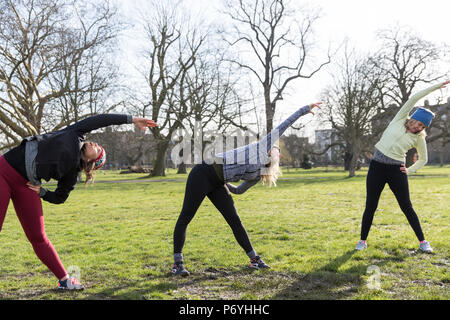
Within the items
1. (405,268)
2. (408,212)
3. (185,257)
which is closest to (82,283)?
(185,257)

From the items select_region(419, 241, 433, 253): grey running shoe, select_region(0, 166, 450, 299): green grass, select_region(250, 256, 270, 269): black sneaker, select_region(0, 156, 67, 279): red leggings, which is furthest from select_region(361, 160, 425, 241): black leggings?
select_region(0, 156, 67, 279): red leggings

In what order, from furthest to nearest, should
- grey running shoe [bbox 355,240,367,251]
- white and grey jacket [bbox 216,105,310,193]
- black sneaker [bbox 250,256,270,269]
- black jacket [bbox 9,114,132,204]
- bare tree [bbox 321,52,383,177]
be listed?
bare tree [bbox 321,52,383,177] < grey running shoe [bbox 355,240,367,251] < black sneaker [bbox 250,256,270,269] < white and grey jacket [bbox 216,105,310,193] < black jacket [bbox 9,114,132,204]

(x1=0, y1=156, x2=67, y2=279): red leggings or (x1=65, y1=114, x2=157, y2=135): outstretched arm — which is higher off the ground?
(x1=65, y1=114, x2=157, y2=135): outstretched arm

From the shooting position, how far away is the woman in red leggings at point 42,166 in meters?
3.22

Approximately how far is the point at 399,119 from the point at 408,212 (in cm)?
140

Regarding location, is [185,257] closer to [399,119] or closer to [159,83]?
[399,119]

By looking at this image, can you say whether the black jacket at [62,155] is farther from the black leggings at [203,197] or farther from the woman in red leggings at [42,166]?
the black leggings at [203,197]

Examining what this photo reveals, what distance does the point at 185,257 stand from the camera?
5.10 m

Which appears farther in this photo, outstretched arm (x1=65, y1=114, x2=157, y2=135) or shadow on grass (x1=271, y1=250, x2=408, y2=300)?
shadow on grass (x1=271, y1=250, x2=408, y2=300)

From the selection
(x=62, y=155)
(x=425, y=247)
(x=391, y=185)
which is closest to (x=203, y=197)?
(x=62, y=155)

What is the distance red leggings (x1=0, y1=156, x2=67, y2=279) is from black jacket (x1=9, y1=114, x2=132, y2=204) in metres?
0.15

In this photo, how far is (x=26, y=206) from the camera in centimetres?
339

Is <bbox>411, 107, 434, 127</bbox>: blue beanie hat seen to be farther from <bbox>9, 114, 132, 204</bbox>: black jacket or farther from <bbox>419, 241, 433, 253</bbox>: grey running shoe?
<bbox>9, 114, 132, 204</bbox>: black jacket

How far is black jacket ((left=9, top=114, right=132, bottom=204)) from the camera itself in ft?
10.5
